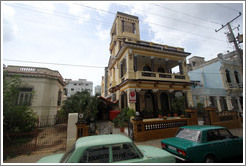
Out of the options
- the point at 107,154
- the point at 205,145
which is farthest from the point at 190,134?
the point at 107,154

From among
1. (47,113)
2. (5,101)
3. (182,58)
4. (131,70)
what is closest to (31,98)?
(47,113)

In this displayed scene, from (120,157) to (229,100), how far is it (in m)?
21.8

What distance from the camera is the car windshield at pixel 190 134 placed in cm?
383

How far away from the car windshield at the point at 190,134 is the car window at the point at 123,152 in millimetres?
2498

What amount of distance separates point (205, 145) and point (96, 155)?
3.56m

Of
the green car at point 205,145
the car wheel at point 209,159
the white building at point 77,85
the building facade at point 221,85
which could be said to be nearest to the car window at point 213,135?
the green car at point 205,145

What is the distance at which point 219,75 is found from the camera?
55.8 feet

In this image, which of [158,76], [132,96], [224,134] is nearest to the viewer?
[224,134]

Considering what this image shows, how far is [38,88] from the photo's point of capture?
12.2m

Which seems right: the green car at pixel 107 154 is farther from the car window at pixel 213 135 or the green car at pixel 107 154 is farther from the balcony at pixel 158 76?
the balcony at pixel 158 76

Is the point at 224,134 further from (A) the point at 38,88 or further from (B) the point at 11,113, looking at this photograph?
(A) the point at 38,88

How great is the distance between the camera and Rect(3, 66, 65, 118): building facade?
11.7 metres

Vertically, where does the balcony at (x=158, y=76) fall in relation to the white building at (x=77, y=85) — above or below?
below

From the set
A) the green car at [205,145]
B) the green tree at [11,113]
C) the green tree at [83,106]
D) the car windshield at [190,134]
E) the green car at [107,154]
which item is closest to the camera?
the green car at [107,154]
